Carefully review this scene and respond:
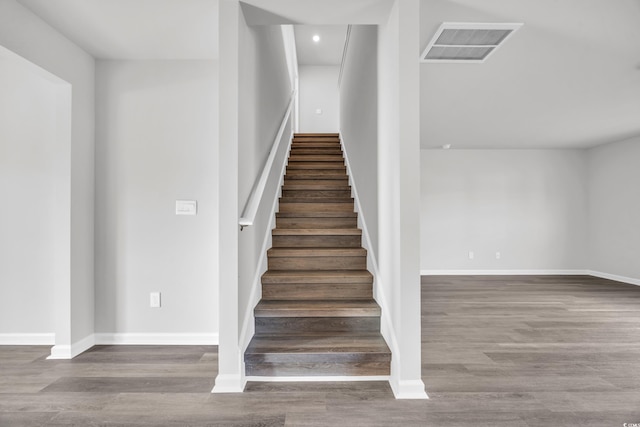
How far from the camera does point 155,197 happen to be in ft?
9.18

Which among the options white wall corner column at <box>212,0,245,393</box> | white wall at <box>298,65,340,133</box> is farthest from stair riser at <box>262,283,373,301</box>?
white wall at <box>298,65,340,133</box>

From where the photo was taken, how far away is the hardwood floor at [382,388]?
176 cm

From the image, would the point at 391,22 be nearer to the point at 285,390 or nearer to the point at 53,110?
the point at 285,390

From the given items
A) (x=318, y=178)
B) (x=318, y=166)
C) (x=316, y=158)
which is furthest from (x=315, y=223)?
(x=316, y=158)

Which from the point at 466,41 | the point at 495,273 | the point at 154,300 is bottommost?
the point at 495,273

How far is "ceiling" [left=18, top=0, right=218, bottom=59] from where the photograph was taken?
2.12m

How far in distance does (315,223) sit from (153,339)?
1.77 m

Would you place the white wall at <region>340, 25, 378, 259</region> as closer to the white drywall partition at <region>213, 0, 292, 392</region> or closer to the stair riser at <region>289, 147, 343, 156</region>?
the stair riser at <region>289, 147, 343, 156</region>

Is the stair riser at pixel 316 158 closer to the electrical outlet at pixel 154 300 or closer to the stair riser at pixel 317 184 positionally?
the stair riser at pixel 317 184

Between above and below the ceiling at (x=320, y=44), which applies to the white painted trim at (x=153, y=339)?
below

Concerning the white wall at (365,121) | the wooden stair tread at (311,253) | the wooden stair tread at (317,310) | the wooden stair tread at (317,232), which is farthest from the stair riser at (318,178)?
the wooden stair tread at (317,310)

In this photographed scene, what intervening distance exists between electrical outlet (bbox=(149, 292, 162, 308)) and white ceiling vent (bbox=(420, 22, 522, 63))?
2.95 metres

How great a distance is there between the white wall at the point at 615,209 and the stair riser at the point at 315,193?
489cm

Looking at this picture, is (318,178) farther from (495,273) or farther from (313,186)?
(495,273)
